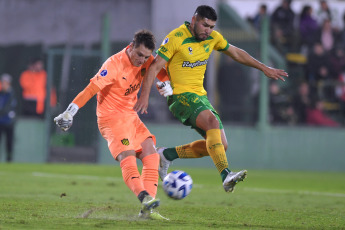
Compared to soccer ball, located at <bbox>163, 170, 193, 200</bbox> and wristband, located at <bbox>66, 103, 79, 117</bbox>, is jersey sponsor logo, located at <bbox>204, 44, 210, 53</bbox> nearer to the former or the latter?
soccer ball, located at <bbox>163, 170, 193, 200</bbox>

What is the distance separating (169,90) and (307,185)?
630 cm

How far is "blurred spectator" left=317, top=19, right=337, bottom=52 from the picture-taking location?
17500 mm

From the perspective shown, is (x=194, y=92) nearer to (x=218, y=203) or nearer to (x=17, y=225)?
(x=218, y=203)

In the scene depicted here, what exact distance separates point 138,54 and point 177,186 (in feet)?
4.73

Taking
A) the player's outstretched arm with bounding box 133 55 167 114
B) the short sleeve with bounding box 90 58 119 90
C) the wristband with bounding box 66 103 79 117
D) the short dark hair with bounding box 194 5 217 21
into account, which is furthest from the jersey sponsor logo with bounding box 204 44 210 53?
the wristband with bounding box 66 103 79 117

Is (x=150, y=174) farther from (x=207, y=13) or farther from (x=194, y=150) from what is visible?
(x=207, y=13)

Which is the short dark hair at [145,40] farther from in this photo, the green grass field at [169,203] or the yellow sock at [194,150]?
the yellow sock at [194,150]

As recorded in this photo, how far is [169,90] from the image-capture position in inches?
300

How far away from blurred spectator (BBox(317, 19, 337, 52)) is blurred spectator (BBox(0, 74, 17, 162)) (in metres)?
7.89

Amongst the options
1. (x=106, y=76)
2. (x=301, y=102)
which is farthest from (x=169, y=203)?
(x=301, y=102)

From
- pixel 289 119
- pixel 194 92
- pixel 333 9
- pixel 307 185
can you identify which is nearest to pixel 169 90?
pixel 194 92

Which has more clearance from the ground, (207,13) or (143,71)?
(207,13)

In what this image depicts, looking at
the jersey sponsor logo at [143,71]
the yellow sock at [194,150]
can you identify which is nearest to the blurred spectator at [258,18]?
the yellow sock at [194,150]

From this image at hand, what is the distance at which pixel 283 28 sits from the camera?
1712cm
